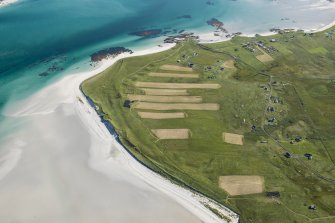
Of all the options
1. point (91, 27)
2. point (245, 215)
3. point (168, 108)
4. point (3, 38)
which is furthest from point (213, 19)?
point (245, 215)

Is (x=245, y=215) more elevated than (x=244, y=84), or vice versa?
(x=244, y=84)

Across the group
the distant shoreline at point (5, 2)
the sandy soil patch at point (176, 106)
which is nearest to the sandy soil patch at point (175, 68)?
the sandy soil patch at point (176, 106)

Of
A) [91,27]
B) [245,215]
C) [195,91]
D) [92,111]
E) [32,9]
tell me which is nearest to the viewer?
[245,215]

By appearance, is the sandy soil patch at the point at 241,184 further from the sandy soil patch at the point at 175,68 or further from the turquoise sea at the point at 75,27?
the turquoise sea at the point at 75,27

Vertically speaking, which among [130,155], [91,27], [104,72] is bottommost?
[130,155]

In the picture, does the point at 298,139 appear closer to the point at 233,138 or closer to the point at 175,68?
the point at 233,138

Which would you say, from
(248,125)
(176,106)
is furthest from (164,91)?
(248,125)

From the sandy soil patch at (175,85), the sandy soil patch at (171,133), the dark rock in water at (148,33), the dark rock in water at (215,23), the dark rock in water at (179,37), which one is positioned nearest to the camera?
the sandy soil patch at (171,133)

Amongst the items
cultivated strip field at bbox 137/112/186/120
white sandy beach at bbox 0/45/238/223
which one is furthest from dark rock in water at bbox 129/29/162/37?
white sandy beach at bbox 0/45/238/223

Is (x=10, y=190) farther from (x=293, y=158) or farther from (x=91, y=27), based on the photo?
(x=91, y=27)
